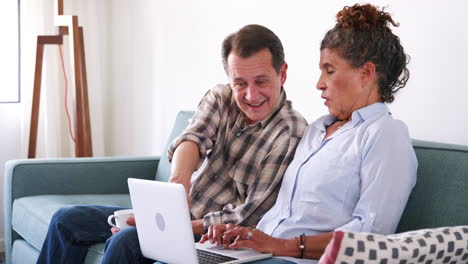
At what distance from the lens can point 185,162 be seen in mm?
2004

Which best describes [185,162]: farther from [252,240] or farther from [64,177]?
[64,177]

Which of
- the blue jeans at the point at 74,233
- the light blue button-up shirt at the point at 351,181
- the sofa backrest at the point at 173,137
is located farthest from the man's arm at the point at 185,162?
the sofa backrest at the point at 173,137

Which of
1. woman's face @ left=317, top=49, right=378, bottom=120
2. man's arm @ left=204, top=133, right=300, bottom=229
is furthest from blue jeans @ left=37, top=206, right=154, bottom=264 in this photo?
woman's face @ left=317, top=49, right=378, bottom=120

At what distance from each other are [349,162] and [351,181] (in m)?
0.05

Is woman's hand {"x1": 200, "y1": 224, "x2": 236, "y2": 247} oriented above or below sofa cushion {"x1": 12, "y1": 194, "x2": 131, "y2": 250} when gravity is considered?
above

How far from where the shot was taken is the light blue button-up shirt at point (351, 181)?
1589 mm

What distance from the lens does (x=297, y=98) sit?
2762mm

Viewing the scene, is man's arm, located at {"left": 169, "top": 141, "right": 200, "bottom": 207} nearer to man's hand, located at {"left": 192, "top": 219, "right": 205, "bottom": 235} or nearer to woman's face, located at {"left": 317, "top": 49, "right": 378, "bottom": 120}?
man's hand, located at {"left": 192, "top": 219, "right": 205, "bottom": 235}

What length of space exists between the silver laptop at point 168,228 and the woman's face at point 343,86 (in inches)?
17.5

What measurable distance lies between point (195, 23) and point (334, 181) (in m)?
1.91

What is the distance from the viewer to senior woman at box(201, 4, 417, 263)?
5.25 ft

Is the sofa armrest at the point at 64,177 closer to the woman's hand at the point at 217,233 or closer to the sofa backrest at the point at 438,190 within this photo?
the woman's hand at the point at 217,233

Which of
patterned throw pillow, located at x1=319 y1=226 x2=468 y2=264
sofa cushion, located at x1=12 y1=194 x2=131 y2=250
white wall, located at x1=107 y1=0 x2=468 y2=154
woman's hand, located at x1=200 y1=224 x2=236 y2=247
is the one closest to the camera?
patterned throw pillow, located at x1=319 y1=226 x2=468 y2=264

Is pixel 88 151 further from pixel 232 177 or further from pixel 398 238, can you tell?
pixel 398 238
